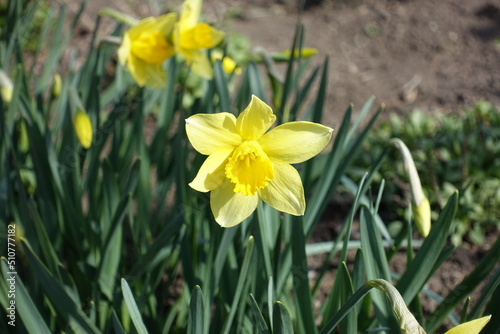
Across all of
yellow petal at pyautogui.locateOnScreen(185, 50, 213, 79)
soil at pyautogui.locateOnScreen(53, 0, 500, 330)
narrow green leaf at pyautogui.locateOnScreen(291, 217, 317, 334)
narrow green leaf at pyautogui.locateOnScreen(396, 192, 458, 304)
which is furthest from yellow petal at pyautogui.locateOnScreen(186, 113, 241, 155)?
soil at pyautogui.locateOnScreen(53, 0, 500, 330)

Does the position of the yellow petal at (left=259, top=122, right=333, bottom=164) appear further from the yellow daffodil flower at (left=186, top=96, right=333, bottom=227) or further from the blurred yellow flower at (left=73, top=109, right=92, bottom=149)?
the blurred yellow flower at (left=73, top=109, right=92, bottom=149)

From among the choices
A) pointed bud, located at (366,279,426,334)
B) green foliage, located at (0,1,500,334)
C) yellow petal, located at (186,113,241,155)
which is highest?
yellow petal, located at (186,113,241,155)

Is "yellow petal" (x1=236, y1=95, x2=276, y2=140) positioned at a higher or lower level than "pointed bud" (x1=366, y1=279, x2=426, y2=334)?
higher

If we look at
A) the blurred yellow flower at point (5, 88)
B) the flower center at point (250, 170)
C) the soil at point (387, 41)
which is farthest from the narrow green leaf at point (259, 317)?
the soil at point (387, 41)

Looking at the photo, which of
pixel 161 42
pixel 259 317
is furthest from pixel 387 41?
pixel 259 317

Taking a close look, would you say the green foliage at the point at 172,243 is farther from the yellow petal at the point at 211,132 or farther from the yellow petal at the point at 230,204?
the yellow petal at the point at 211,132

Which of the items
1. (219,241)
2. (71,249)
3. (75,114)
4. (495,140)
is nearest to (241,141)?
(219,241)

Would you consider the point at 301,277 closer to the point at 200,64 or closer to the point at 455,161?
the point at 200,64

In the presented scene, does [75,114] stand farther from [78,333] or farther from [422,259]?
[422,259]
